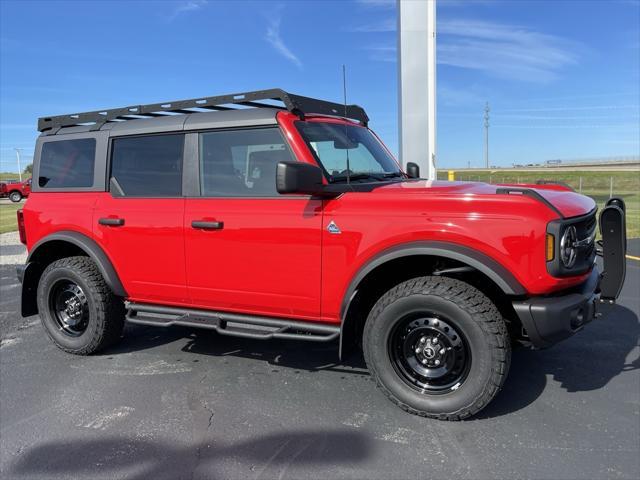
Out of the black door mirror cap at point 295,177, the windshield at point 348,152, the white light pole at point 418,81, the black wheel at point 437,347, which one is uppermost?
the white light pole at point 418,81

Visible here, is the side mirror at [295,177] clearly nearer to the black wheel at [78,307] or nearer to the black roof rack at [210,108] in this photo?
the black roof rack at [210,108]

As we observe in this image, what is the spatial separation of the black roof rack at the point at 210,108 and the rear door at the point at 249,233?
0.82ft

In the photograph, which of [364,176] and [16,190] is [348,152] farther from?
[16,190]

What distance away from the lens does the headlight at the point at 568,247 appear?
112 inches

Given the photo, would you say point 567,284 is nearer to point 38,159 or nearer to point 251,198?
point 251,198

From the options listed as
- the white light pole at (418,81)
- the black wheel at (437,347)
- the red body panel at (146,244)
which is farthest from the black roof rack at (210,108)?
the white light pole at (418,81)

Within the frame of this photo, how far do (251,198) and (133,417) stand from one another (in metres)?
1.71

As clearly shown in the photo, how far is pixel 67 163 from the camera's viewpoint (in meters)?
4.57

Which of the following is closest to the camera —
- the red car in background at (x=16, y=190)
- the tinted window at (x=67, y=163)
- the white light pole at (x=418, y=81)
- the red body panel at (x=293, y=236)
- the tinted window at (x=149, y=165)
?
the red body panel at (x=293, y=236)

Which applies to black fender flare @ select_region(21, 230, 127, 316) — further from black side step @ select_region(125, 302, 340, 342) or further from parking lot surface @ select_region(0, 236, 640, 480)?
parking lot surface @ select_region(0, 236, 640, 480)

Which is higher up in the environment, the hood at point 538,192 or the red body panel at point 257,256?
the hood at point 538,192

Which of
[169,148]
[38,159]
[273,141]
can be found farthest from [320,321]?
[38,159]

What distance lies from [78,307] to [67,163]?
1.34 metres

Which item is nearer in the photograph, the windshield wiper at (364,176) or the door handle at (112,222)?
the windshield wiper at (364,176)
